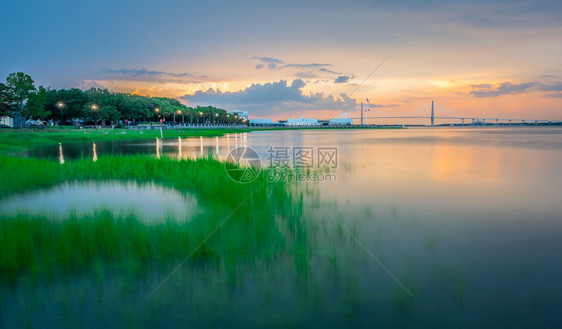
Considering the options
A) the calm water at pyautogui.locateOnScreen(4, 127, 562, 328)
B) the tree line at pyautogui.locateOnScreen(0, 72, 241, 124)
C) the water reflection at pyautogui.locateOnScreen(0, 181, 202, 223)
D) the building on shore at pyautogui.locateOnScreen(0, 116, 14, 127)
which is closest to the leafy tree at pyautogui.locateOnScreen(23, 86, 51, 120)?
the tree line at pyautogui.locateOnScreen(0, 72, 241, 124)

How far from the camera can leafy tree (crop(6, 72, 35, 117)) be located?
293 ft

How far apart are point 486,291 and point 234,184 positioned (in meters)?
11.4

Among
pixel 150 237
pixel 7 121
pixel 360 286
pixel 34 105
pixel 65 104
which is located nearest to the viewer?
pixel 360 286

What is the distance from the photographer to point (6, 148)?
4659 centimetres

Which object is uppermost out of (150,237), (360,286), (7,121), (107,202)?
(7,121)

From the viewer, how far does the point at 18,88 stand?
89562 millimetres

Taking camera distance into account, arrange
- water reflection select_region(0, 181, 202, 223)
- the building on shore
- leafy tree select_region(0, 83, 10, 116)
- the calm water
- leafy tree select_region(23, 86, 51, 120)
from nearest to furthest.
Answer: the calm water
water reflection select_region(0, 181, 202, 223)
leafy tree select_region(0, 83, 10, 116)
leafy tree select_region(23, 86, 51, 120)
the building on shore

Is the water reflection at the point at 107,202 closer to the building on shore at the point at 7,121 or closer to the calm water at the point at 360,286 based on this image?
the calm water at the point at 360,286

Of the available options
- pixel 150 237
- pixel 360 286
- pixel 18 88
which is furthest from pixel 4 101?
pixel 360 286

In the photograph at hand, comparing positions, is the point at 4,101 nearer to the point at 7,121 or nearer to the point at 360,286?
the point at 7,121

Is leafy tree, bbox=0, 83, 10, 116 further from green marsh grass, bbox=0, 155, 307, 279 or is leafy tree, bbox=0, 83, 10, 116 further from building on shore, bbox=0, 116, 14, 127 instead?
green marsh grass, bbox=0, 155, 307, 279

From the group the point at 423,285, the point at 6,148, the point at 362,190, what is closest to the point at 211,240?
the point at 423,285

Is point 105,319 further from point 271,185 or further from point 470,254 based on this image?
point 271,185

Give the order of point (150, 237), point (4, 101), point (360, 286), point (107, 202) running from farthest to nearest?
point (4, 101) → point (107, 202) → point (150, 237) → point (360, 286)
